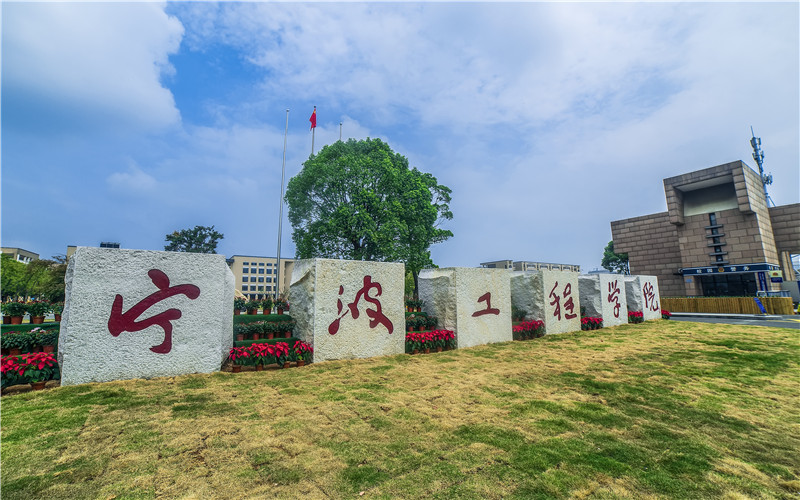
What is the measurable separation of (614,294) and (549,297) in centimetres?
532

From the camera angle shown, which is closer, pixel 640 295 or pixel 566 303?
pixel 566 303

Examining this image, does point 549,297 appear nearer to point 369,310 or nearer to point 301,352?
point 369,310

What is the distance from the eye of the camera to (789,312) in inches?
869

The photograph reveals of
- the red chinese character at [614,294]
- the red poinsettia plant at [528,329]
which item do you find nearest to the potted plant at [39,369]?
the red poinsettia plant at [528,329]

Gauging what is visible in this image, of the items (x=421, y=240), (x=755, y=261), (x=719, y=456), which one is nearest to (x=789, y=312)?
(x=755, y=261)

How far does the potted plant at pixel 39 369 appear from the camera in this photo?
4.86 metres

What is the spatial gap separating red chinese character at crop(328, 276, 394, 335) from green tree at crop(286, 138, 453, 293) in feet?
29.1

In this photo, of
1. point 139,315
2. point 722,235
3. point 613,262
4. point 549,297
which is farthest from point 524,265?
point 139,315

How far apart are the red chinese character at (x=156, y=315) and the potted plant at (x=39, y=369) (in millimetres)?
842

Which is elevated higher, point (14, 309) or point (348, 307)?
point (14, 309)

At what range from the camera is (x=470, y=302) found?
30.9 ft

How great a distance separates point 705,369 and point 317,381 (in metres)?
7.37

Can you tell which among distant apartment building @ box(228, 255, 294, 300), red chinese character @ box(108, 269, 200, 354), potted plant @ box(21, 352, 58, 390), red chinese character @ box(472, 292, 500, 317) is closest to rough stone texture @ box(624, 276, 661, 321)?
red chinese character @ box(472, 292, 500, 317)

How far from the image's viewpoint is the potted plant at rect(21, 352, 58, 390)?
4855mm
